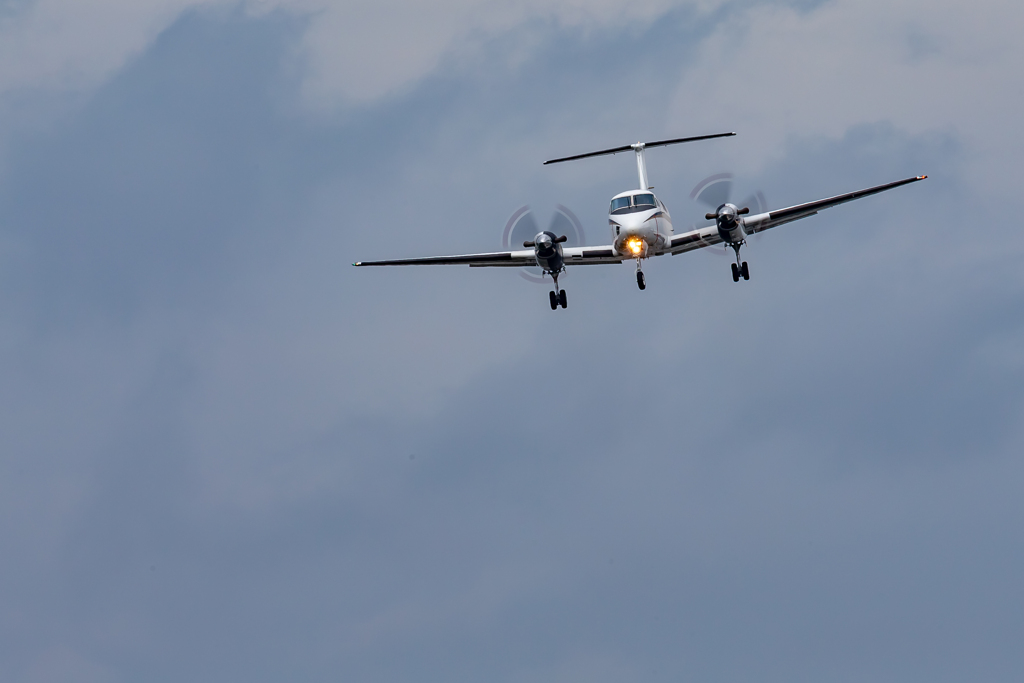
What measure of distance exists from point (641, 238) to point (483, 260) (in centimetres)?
874

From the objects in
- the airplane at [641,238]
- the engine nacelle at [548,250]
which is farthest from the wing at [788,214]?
the engine nacelle at [548,250]

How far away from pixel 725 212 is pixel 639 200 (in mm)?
4283

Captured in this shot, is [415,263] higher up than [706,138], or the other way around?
[706,138]

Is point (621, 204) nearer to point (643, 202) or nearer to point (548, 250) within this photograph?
point (643, 202)

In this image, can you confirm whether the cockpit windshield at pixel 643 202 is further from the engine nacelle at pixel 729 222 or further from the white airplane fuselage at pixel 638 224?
the engine nacelle at pixel 729 222

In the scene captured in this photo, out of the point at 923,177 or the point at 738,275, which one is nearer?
the point at 923,177

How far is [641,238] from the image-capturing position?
59.2m

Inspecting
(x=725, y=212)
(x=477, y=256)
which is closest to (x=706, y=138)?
(x=725, y=212)

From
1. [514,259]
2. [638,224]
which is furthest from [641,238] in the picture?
[514,259]

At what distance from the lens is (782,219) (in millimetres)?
61938

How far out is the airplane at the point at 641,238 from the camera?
2341 inches

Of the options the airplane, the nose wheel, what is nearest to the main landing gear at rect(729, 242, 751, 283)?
the airplane

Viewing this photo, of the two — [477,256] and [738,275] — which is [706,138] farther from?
[477,256]

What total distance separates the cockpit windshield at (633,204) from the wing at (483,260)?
496 cm
